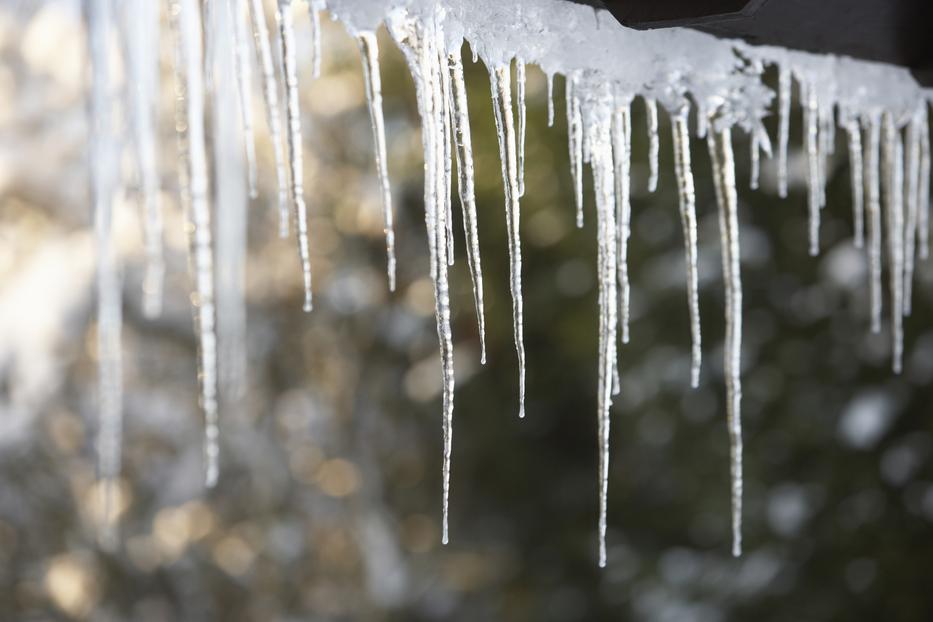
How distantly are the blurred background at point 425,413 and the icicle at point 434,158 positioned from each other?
2380mm

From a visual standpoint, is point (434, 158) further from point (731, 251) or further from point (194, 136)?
point (731, 251)

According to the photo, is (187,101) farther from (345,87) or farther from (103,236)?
(345,87)

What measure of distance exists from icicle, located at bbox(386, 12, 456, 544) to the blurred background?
238 centimetres

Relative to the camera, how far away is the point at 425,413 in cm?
380

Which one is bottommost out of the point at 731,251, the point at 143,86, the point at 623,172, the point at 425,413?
the point at 425,413

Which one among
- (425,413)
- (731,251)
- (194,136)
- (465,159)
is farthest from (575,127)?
(425,413)

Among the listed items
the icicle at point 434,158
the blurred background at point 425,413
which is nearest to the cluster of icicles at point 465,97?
the icicle at point 434,158

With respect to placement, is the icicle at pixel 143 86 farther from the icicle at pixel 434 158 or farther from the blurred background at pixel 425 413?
the blurred background at pixel 425 413

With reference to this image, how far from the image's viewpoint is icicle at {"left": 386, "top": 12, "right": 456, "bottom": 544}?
772 mm

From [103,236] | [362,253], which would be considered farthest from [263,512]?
[103,236]

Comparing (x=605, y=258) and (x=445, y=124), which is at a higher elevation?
(x=445, y=124)

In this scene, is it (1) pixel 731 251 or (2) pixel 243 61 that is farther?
(1) pixel 731 251

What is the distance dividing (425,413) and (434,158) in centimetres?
297

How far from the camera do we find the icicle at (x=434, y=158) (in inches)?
30.4
